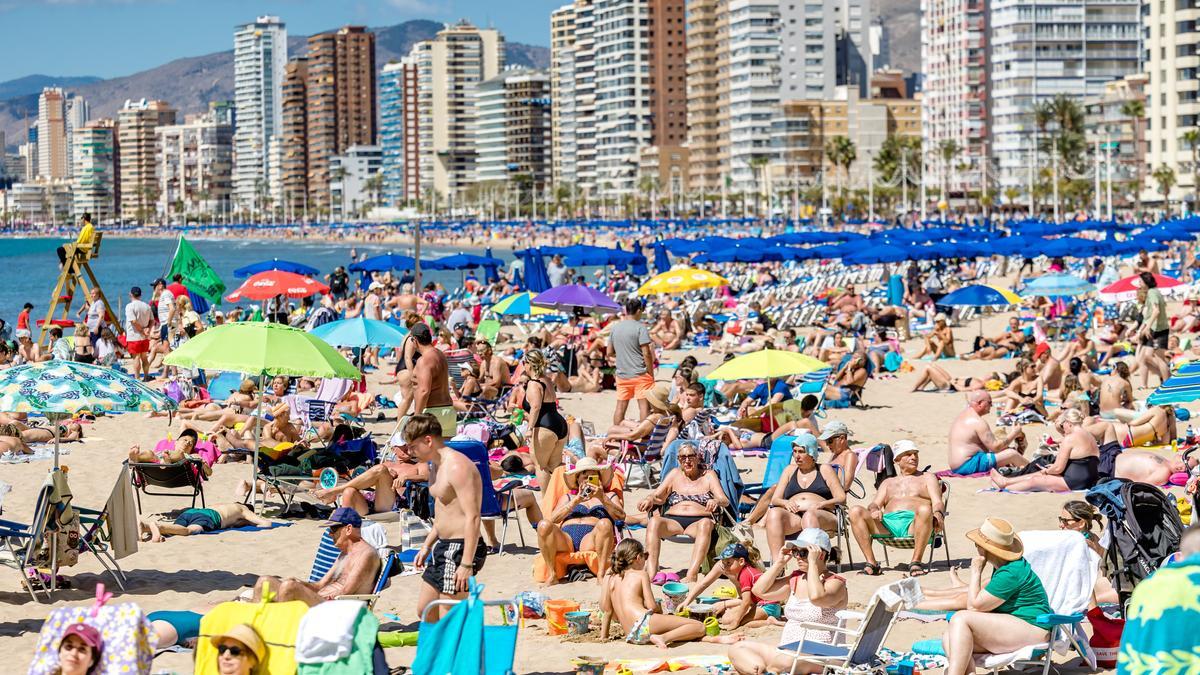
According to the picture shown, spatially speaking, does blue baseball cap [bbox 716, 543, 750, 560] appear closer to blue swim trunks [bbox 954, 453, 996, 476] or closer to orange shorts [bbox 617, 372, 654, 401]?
blue swim trunks [bbox 954, 453, 996, 476]

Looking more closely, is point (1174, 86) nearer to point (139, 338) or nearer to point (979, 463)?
point (139, 338)

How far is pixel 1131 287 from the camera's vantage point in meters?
22.3

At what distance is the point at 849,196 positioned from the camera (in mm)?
124312

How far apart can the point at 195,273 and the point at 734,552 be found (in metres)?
15.5

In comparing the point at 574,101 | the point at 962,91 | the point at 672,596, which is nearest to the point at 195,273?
the point at 672,596

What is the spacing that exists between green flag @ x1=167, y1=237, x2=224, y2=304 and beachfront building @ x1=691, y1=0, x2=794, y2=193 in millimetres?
119187

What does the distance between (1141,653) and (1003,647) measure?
6.94ft

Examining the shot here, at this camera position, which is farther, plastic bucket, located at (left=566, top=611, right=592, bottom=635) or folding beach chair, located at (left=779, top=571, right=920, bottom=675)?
plastic bucket, located at (left=566, top=611, right=592, bottom=635)

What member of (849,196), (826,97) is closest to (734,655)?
(849,196)

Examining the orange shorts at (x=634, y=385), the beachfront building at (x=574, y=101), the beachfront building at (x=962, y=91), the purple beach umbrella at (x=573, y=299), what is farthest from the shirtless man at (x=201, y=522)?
the beachfront building at (x=574, y=101)

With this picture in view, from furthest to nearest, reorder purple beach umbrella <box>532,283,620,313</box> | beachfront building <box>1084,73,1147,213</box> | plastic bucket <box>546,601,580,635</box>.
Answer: beachfront building <box>1084,73,1147,213</box> < purple beach umbrella <box>532,283,620,313</box> < plastic bucket <box>546,601,580,635</box>

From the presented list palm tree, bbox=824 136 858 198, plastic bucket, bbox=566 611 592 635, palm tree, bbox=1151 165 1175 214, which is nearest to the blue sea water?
palm tree, bbox=824 136 858 198

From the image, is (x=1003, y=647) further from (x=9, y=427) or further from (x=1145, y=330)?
(x=1145, y=330)

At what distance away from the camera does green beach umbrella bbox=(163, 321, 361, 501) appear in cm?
1021
